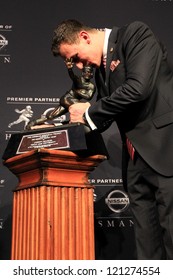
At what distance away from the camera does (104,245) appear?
2604 millimetres

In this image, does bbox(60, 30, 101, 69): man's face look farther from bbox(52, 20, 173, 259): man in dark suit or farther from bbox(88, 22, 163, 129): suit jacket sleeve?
bbox(88, 22, 163, 129): suit jacket sleeve

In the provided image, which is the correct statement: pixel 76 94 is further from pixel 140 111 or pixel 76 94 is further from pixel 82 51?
pixel 140 111

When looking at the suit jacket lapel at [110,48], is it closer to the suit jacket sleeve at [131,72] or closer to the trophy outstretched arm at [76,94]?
the suit jacket sleeve at [131,72]

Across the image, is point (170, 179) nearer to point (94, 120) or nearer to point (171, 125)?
point (171, 125)

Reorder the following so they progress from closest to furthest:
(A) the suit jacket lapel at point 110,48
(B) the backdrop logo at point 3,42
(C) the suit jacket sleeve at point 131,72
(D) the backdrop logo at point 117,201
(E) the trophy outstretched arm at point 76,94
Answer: (C) the suit jacket sleeve at point 131,72 → (A) the suit jacket lapel at point 110,48 → (E) the trophy outstretched arm at point 76,94 → (D) the backdrop logo at point 117,201 → (B) the backdrop logo at point 3,42

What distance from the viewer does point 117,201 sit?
269 centimetres

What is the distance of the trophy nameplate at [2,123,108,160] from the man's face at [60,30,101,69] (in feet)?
0.99

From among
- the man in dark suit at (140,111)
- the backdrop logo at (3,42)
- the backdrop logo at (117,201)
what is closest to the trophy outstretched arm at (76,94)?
the man in dark suit at (140,111)

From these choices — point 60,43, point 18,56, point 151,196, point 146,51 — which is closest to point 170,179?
point 151,196

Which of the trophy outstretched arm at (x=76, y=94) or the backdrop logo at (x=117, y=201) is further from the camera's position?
the backdrop logo at (x=117, y=201)

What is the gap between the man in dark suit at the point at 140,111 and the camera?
1.56 meters

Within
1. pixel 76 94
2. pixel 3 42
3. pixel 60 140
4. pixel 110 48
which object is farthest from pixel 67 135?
pixel 3 42

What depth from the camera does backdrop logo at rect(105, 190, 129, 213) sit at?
2.67 meters

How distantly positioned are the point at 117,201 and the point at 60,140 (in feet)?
3.36
